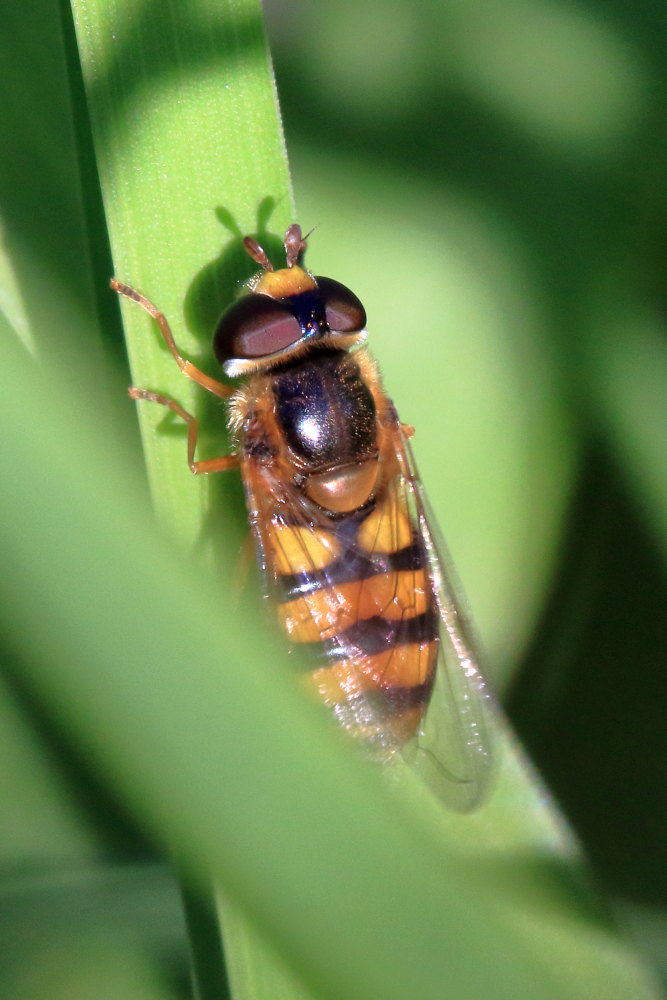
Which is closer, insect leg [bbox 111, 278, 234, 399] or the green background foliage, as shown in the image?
the green background foliage

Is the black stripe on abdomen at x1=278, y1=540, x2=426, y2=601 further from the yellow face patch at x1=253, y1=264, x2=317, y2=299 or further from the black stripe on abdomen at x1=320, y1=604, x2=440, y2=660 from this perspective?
the yellow face patch at x1=253, y1=264, x2=317, y2=299

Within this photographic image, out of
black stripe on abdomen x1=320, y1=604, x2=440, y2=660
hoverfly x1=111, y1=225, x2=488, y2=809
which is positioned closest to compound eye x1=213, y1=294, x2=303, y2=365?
hoverfly x1=111, y1=225, x2=488, y2=809

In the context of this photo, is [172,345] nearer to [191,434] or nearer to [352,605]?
[191,434]

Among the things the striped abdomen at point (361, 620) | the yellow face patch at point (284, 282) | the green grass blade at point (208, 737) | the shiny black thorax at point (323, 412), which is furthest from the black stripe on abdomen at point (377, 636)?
the green grass blade at point (208, 737)

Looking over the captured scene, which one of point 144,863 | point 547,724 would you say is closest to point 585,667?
point 547,724

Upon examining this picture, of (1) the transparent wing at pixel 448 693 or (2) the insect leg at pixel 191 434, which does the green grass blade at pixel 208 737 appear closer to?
(2) the insect leg at pixel 191 434

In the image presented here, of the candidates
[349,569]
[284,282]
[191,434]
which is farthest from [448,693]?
[284,282]
